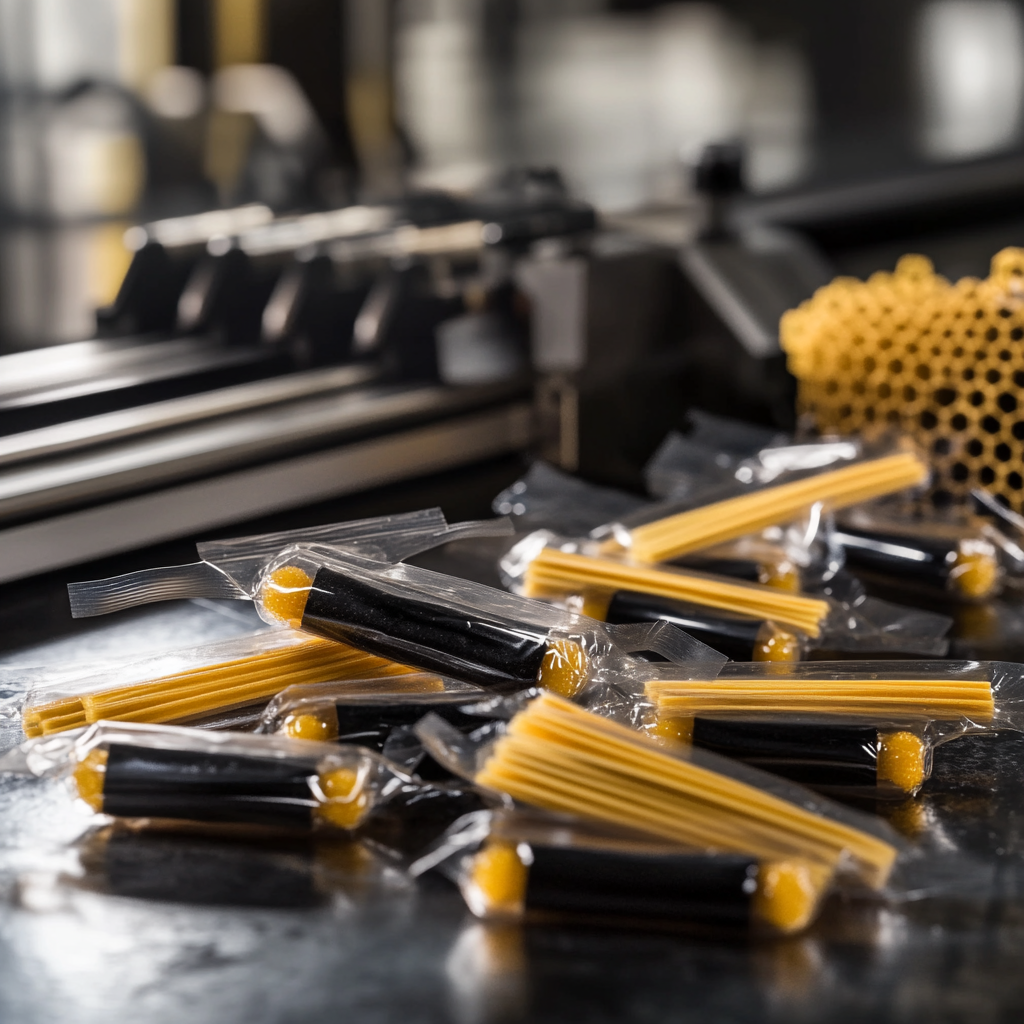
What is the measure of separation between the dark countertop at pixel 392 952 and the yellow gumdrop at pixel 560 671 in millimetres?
147

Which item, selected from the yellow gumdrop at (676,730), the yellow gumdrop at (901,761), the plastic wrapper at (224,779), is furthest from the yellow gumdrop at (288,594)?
the yellow gumdrop at (901,761)

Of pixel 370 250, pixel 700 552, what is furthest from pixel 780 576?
pixel 370 250

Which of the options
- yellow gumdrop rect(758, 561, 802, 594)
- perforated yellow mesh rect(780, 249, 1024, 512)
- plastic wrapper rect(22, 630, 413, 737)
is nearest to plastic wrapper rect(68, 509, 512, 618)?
plastic wrapper rect(22, 630, 413, 737)

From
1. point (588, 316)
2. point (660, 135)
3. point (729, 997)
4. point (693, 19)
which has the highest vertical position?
point (693, 19)

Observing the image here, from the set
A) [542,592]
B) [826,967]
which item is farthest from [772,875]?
[542,592]

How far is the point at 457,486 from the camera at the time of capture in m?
1.25

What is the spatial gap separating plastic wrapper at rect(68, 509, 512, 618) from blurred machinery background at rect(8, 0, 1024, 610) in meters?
0.23

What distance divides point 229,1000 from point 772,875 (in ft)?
0.75

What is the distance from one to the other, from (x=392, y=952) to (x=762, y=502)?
0.55 metres

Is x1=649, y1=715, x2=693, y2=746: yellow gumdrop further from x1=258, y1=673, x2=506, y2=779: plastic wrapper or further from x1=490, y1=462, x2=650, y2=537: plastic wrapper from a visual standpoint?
x1=490, y1=462, x2=650, y2=537: plastic wrapper

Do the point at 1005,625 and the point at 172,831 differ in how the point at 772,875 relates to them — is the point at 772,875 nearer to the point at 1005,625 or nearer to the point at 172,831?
the point at 172,831

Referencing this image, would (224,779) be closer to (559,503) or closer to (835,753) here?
(835,753)

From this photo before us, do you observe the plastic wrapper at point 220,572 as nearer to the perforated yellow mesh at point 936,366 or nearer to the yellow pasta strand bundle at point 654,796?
the yellow pasta strand bundle at point 654,796

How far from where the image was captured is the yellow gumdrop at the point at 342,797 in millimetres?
627
